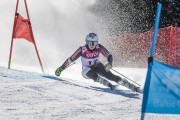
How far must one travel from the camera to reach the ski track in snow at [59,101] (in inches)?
205

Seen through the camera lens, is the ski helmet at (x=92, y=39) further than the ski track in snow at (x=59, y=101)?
Yes

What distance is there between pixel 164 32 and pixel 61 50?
531cm

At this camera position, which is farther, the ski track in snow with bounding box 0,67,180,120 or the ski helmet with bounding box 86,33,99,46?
the ski helmet with bounding box 86,33,99,46

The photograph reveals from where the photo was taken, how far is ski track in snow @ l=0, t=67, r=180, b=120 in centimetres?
522

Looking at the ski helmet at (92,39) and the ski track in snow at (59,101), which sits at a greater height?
the ski helmet at (92,39)

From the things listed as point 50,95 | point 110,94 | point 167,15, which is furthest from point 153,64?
point 167,15

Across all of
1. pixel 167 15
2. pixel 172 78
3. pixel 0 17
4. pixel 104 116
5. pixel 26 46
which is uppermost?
pixel 167 15

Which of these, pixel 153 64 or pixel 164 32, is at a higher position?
pixel 164 32

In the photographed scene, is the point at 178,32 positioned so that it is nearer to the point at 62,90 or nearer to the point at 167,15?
the point at 62,90

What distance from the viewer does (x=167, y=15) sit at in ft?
94.1

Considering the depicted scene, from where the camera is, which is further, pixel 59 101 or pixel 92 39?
pixel 92 39

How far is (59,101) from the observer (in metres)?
6.13

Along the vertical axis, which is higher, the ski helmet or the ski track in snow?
the ski helmet

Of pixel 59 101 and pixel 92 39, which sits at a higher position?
pixel 92 39
